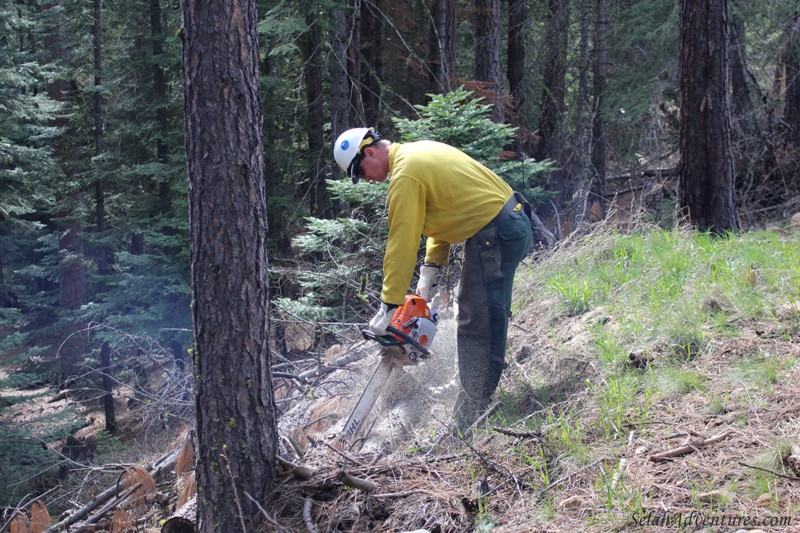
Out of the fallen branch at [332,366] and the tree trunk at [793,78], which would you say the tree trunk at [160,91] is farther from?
the tree trunk at [793,78]

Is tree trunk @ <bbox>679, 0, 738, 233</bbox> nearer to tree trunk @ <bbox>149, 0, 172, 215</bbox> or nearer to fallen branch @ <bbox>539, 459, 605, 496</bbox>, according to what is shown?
fallen branch @ <bbox>539, 459, 605, 496</bbox>

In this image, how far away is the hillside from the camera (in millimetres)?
3193

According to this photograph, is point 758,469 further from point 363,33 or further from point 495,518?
point 363,33

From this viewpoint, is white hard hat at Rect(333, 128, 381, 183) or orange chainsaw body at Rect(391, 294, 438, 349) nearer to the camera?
orange chainsaw body at Rect(391, 294, 438, 349)

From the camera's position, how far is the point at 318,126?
15.0 m

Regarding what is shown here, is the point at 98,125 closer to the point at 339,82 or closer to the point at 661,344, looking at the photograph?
the point at 339,82

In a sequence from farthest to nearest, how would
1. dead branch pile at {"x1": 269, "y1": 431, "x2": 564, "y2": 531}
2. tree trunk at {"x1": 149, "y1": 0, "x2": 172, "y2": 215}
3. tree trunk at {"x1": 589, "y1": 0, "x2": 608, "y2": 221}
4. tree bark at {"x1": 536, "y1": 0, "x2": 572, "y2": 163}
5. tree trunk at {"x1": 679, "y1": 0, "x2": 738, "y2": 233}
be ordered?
tree trunk at {"x1": 149, "y1": 0, "x2": 172, "y2": 215} < tree bark at {"x1": 536, "y1": 0, "x2": 572, "y2": 163} < tree trunk at {"x1": 589, "y1": 0, "x2": 608, "y2": 221} < tree trunk at {"x1": 679, "y1": 0, "x2": 738, "y2": 233} < dead branch pile at {"x1": 269, "y1": 431, "x2": 564, "y2": 531}

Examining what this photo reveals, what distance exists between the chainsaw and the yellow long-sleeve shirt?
16 centimetres

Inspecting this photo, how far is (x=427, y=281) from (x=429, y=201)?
749 millimetres

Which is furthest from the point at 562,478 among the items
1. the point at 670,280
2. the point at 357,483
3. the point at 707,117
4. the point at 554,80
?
the point at 554,80

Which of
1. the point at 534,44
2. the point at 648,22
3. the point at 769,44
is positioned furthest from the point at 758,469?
the point at 534,44

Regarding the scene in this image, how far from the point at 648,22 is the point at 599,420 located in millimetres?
12650

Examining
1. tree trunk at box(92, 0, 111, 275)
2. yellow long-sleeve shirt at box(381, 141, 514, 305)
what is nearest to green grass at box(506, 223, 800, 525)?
yellow long-sleeve shirt at box(381, 141, 514, 305)

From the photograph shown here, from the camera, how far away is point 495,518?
346 cm
